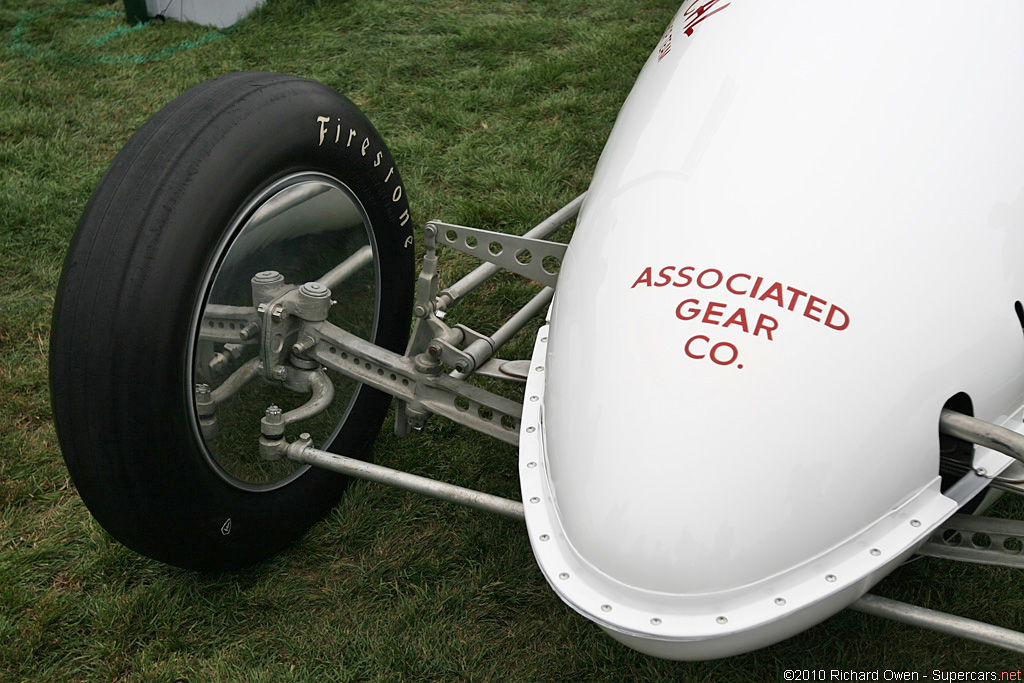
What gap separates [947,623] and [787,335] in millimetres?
575

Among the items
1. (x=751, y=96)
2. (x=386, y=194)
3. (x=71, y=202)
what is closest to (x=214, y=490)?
(x=386, y=194)

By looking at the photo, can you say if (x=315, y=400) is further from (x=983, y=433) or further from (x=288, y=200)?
(x=983, y=433)

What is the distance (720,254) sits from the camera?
63.1 inches

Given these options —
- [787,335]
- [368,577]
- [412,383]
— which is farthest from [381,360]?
[787,335]

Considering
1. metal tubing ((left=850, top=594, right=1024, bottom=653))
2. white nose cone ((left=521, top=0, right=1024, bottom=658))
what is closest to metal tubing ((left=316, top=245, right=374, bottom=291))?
white nose cone ((left=521, top=0, right=1024, bottom=658))

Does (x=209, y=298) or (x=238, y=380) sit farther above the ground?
(x=209, y=298)

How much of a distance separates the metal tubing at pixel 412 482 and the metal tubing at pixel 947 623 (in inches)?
26.3

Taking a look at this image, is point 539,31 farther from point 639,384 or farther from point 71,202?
point 639,384

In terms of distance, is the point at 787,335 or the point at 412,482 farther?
the point at 412,482

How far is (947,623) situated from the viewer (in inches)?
61.7

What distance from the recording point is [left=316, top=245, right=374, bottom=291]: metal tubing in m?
2.38

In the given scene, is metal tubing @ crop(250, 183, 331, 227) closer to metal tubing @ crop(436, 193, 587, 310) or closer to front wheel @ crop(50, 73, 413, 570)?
front wheel @ crop(50, 73, 413, 570)

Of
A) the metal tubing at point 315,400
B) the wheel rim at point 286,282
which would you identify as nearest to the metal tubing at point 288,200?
the wheel rim at point 286,282

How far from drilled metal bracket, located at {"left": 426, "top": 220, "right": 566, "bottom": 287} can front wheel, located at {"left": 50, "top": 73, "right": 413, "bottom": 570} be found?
0.95 ft
